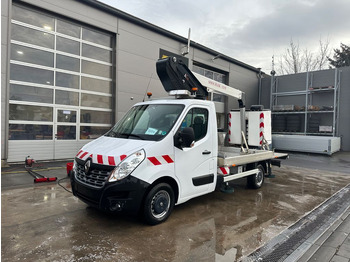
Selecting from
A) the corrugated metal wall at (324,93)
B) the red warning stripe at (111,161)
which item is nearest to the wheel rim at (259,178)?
the red warning stripe at (111,161)

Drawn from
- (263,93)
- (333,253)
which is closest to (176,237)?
(333,253)

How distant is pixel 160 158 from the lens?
4.02 meters

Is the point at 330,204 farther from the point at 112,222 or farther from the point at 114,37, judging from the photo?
the point at 114,37

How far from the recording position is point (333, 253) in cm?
345

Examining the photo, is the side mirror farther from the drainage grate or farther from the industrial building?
the industrial building

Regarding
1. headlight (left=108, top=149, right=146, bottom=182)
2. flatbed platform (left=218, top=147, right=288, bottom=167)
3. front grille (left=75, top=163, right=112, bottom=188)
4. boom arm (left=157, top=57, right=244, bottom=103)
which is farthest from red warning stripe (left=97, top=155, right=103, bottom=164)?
flatbed platform (left=218, top=147, right=288, bottom=167)

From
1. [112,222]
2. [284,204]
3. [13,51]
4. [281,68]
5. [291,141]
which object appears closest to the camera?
[112,222]

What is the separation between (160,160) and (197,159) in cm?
90

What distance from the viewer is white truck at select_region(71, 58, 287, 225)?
3.73 metres

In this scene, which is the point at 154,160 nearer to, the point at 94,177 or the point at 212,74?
the point at 94,177

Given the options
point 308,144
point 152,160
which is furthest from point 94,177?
point 308,144

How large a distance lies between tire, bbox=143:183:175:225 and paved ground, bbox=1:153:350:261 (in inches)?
5.7

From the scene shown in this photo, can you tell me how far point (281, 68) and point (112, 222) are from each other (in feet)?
115

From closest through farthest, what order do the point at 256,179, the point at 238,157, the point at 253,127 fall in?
the point at 238,157 < the point at 256,179 < the point at 253,127
